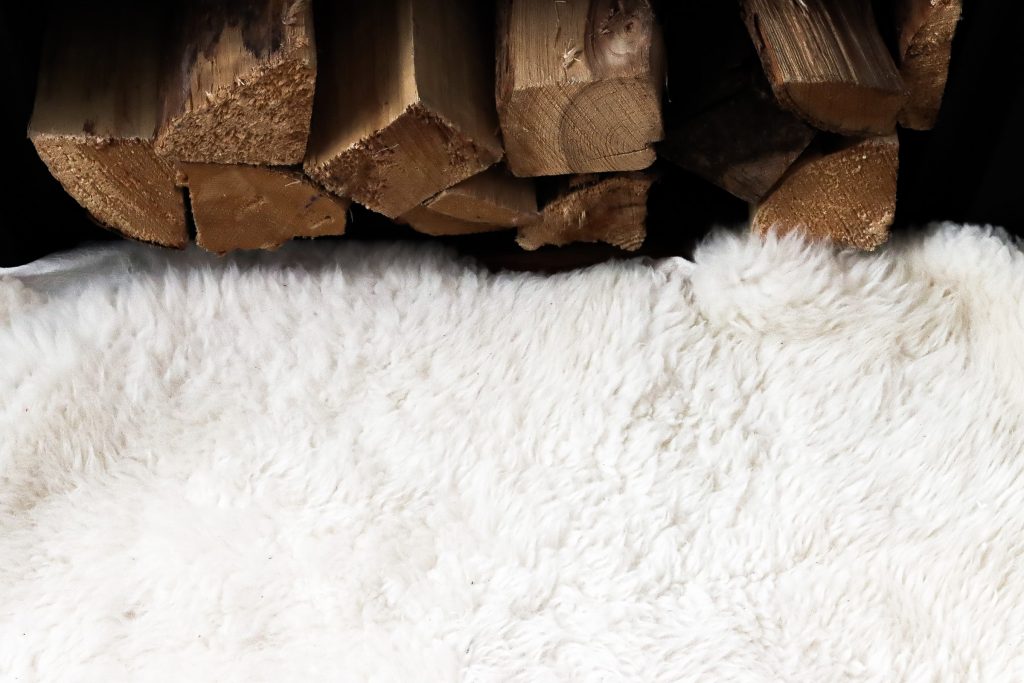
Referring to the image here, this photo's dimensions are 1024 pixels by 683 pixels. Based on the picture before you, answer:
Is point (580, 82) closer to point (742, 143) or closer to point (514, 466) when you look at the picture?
point (742, 143)

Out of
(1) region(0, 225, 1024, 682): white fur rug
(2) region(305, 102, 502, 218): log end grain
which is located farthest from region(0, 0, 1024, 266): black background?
(2) region(305, 102, 502, 218): log end grain

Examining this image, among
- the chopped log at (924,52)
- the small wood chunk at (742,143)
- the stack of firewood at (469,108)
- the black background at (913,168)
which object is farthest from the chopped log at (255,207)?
the chopped log at (924,52)

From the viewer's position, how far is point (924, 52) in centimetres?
65

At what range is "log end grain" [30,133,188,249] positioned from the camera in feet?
2.12

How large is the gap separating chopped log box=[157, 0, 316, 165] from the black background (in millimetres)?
143

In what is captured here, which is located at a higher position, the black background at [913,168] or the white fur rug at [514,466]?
the black background at [913,168]

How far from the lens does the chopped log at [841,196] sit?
0.68 metres

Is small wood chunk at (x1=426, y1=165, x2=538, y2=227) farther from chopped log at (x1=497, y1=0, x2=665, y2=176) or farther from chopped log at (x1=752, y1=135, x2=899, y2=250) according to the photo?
chopped log at (x1=752, y1=135, x2=899, y2=250)

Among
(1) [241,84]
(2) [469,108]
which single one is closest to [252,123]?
(1) [241,84]

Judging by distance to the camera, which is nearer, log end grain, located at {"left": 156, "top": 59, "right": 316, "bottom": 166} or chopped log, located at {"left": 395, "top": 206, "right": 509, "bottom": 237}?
log end grain, located at {"left": 156, "top": 59, "right": 316, "bottom": 166}

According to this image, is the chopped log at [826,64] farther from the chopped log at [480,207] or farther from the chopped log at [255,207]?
the chopped log at [255,207]

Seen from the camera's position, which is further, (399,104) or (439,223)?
(439,223)

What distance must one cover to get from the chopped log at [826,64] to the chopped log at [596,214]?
0.41ft

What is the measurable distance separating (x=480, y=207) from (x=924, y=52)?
0.32m
